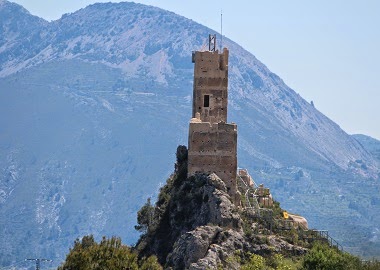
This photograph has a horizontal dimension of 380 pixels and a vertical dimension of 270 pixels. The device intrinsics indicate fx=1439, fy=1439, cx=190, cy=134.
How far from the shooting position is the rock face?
92.1m

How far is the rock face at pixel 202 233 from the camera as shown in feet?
302

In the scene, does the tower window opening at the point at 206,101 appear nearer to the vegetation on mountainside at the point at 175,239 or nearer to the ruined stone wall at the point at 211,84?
the ruined stone wall at the point at 211,84

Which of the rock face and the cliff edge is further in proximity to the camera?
the cliff edge

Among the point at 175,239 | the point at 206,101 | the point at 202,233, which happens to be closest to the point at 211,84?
the point at 206,101

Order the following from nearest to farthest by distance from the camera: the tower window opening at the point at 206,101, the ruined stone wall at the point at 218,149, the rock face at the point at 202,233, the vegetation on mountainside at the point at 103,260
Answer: the vegetation on mountainside at the point at 103,260 → the rock face at the point at 202,233 → the ruined stone wall at the point at 218,149 → the tower window opening at the point at 206,101

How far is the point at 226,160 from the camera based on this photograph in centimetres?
9919

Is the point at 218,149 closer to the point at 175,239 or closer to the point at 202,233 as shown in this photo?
the point at 175,239

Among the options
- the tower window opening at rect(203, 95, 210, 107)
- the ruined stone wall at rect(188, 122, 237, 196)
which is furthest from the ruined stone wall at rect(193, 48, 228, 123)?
the ruined stone wall at rect(188, 122, 237, 196)

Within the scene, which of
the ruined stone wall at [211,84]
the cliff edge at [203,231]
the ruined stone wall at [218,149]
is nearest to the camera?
the cliff edge at [203,231]

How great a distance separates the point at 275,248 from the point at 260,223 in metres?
4.82

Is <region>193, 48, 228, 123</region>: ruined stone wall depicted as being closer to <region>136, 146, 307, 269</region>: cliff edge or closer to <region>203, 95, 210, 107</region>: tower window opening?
<region>203, 95, 210, 107</region>: tower window opening

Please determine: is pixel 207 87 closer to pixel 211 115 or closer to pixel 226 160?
pixel 211 115

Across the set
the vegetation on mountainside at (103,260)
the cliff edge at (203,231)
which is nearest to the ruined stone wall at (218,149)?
the cliff edge at (203,231)

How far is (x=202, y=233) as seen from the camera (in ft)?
307
